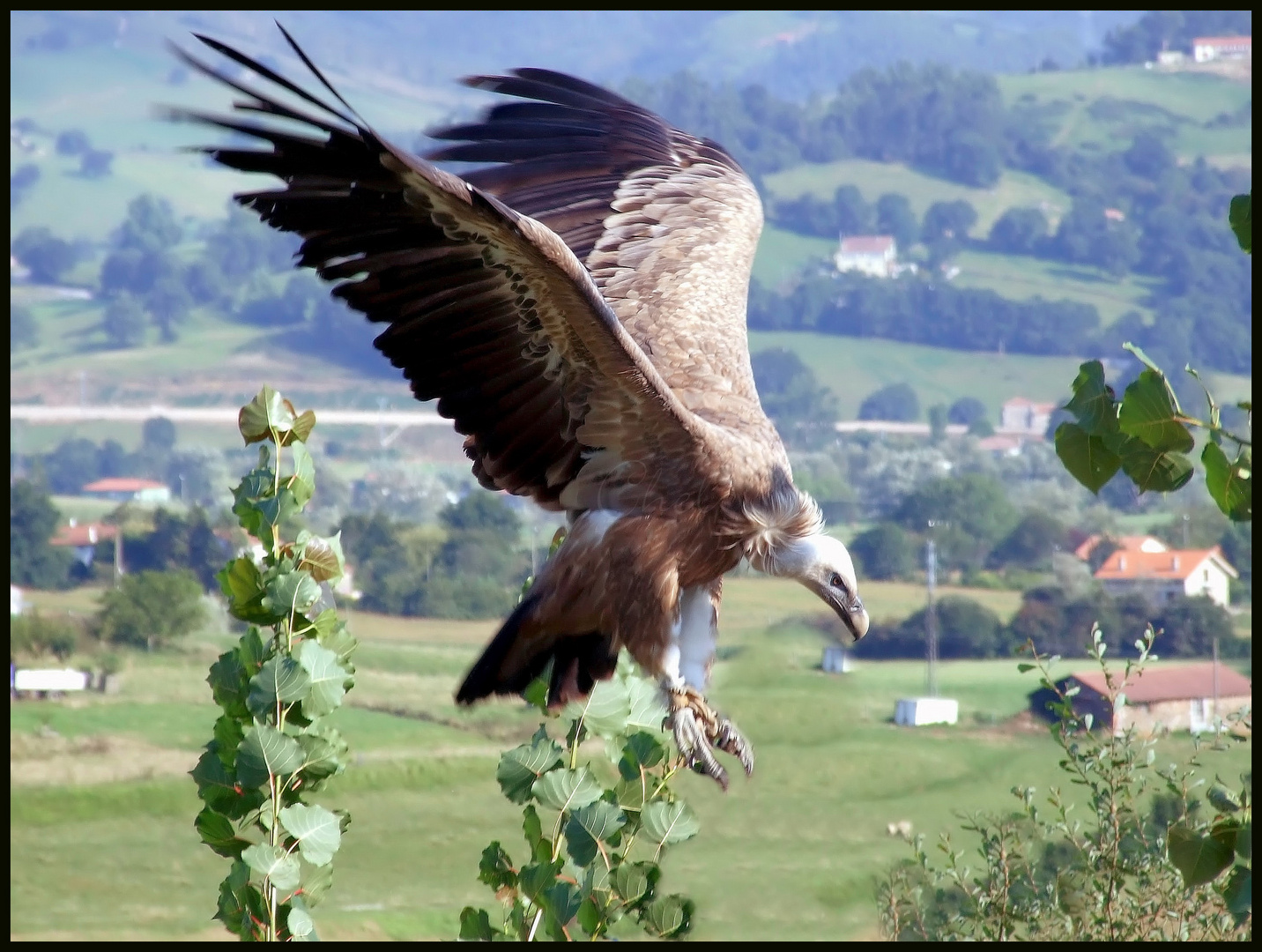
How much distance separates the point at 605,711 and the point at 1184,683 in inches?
924

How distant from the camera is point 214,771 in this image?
3.62m

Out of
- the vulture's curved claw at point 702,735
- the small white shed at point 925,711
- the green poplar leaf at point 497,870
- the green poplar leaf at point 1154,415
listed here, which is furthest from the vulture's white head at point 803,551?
the small white shed at point 925,711

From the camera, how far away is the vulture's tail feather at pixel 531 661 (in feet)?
17.1

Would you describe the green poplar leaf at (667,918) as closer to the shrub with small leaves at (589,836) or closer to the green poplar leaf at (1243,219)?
the shrub with small leaves at (589,836)

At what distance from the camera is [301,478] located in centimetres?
382

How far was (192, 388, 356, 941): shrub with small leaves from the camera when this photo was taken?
354 cm

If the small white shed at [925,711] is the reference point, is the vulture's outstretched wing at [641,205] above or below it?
above

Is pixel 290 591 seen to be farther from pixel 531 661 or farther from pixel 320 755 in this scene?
pixel 531 661

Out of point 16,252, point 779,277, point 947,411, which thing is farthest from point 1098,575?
point 16,252

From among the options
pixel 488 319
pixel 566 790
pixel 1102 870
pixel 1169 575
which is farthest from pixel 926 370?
pixel 566 790

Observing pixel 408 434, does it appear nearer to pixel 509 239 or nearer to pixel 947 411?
pixel 947 411

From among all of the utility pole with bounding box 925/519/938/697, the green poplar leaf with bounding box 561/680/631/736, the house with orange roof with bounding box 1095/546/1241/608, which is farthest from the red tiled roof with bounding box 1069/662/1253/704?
the green poplar leaf with bounding box 561/680/631/736

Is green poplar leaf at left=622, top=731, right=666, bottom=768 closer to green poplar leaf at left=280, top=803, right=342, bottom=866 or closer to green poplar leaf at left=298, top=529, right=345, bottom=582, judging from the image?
green poplar leaf at left=280, top=803, right=342, bottom=866

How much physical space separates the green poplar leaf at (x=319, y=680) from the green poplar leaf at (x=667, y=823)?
2.48 feet
